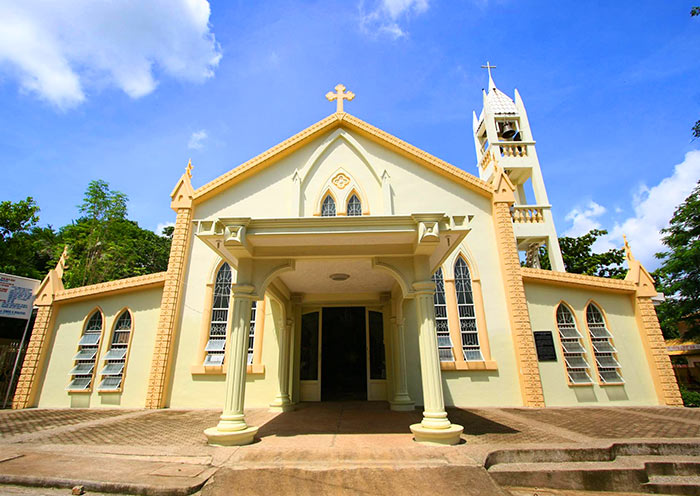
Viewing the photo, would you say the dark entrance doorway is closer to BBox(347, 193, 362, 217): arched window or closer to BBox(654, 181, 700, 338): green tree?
BBox(347, 193, 362, 217): arched window

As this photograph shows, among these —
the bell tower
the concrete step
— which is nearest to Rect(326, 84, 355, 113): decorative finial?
the bell tower

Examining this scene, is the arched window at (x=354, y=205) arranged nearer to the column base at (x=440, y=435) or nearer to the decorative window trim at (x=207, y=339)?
the decorative window trim at (x=207, y=339)

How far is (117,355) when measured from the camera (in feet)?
32.2

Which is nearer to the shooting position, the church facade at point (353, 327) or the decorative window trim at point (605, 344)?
the church facade at point (353, 327)

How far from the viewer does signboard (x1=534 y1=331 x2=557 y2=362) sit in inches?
382

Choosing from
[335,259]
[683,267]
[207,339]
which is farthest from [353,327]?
[683,267]

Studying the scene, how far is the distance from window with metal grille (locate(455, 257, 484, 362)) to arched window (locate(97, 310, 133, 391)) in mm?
9787

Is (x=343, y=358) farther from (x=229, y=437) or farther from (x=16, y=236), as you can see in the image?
(x=16, y=236)

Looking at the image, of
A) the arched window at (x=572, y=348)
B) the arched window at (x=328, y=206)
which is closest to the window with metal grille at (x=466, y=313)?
the arched window at (x=572, y=348)

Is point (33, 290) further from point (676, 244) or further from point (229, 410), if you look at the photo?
point (676, 244)

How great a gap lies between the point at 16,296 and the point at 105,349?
3.49 metres

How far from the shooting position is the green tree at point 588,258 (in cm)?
2253

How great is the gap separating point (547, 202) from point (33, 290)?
18477mm

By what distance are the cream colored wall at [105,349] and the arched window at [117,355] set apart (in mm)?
137
